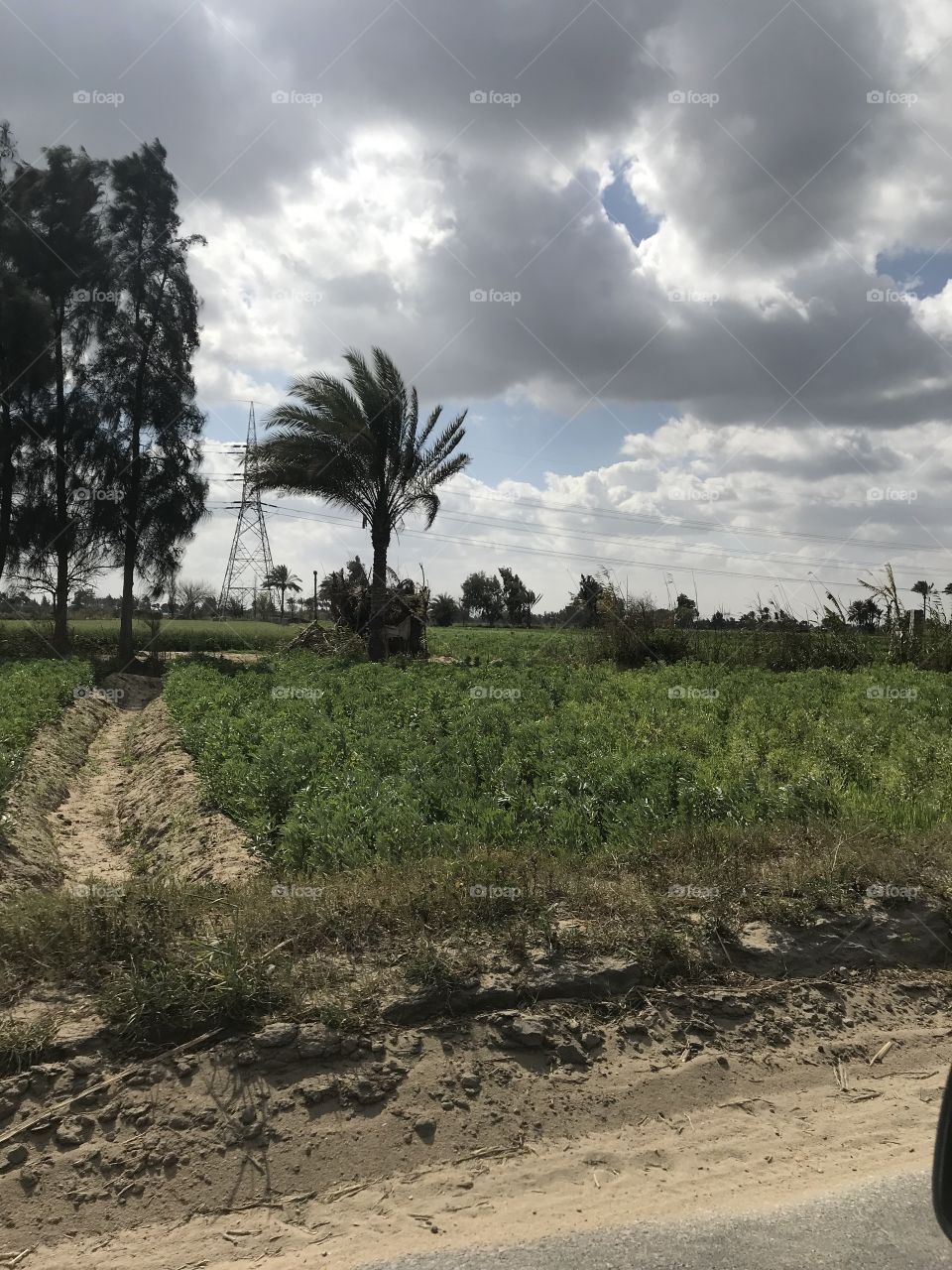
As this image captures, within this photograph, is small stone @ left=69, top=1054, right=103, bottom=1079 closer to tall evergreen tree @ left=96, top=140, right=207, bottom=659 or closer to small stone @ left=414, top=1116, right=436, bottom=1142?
small stone @ left=414, top=1116, right=436, bottom=1142

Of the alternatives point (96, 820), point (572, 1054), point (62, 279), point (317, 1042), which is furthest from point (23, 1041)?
point (62, 279)

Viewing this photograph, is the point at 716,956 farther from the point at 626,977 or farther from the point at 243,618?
the point at 243,618

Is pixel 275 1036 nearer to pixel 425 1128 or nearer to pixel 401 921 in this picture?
pixel 425 1128

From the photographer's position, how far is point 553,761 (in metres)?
8.48

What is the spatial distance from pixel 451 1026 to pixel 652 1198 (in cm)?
111

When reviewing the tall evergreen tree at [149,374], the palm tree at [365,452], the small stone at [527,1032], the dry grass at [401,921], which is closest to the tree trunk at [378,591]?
the palm tree at [365,452]

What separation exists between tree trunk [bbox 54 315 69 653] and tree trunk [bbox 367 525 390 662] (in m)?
11.4

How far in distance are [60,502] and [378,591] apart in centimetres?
1228

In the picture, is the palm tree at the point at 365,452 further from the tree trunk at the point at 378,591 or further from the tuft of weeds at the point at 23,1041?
the tuft of weeds at the point at 23,1041

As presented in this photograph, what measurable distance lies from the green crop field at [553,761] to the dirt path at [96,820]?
1252 millimetres

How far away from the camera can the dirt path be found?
8.13 m

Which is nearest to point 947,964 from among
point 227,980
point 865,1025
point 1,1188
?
point 865,1025

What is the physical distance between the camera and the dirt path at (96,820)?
8133 mm

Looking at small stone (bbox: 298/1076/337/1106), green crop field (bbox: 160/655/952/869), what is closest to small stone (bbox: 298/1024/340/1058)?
small stone (bbox: 298/1076/337/1106)
